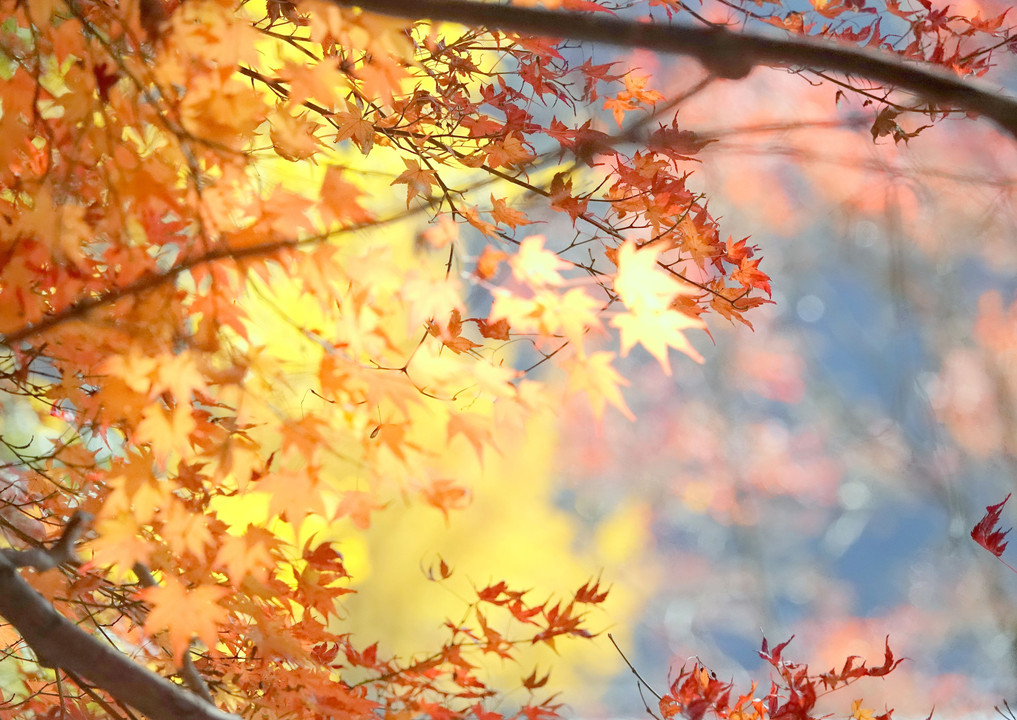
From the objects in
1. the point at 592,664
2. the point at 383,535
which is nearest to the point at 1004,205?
the point at 592,664

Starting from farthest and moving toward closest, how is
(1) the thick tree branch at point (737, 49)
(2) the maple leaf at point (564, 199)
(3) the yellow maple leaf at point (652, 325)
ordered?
(2) the maple leaf at point (564, 199), (3) the yellow maple leaf at point (652, 325), (1) the thick tree branch at point (737, 49)

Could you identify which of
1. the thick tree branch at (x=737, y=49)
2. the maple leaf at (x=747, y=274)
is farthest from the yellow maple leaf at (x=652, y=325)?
the maple leaf at (x=747, y=274)

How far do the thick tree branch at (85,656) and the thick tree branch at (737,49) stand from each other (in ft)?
2.66

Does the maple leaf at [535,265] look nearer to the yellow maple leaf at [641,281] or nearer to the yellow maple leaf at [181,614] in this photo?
the yellow maple leaf at [641,281]

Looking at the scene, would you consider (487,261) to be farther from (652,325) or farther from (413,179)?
(413,179)

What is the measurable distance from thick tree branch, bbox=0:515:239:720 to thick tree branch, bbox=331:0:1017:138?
81cm

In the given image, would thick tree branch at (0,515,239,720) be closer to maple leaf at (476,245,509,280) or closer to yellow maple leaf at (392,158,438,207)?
maple leaf at (476,245,509,280)

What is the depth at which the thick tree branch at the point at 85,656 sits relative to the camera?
1035mm

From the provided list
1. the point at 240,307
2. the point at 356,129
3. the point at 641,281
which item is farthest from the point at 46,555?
the point at 356,129

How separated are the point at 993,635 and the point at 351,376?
495 cm

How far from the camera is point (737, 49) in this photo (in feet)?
2.93

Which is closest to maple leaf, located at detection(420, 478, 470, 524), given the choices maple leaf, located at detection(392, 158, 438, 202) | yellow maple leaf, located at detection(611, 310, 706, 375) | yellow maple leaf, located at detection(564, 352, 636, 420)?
yellow maple leaf, located at detection(564, 352, 636, 420)

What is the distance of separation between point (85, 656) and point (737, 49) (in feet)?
3.53

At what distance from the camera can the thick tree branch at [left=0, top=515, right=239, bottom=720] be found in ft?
3.40
